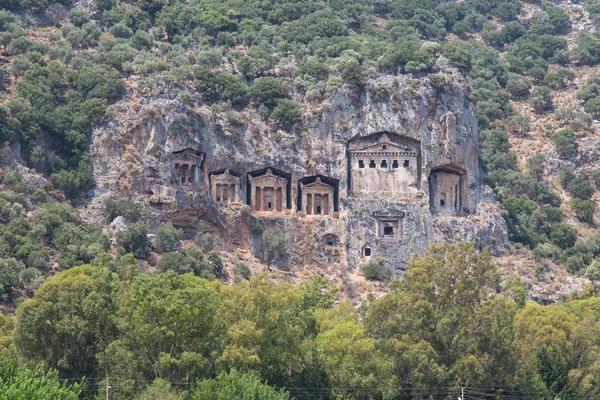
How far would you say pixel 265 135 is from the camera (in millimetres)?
111188

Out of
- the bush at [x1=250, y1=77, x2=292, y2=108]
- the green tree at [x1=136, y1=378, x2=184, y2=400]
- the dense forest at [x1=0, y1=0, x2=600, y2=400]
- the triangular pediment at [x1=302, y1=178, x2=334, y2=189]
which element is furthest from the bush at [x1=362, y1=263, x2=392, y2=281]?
the green tree at [x1=136, y1=378, x2=184, y2=400]

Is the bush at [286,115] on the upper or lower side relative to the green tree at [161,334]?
upper

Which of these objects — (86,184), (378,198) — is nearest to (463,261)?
(378,198)

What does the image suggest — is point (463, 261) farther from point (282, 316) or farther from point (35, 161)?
point (35, 161)

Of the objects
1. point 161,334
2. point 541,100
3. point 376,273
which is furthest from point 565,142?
point 161,334

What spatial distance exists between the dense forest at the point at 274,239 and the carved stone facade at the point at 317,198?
211 inches

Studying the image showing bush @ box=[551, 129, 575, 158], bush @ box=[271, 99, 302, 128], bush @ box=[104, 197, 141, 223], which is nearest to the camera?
bush @ box=[104, 197, 141, 223]

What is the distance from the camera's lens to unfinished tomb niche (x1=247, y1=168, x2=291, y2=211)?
111 m

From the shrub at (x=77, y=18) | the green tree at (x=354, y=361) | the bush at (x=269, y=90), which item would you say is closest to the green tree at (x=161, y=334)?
the green tree at (x=354, y=361)

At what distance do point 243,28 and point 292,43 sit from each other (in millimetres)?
6199

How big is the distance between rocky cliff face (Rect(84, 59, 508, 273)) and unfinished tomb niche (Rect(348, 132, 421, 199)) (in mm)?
116

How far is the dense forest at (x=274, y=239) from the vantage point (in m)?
70.9

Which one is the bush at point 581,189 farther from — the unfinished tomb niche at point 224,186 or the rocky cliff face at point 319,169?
the unfinished tomb niche at point 224,186

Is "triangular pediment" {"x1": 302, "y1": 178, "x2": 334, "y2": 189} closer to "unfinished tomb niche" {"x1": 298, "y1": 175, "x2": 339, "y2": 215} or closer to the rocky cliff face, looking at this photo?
"unfinished tomb niche" {"x1": 298, "y1": 175, "x2": 339, "y2": 215}
